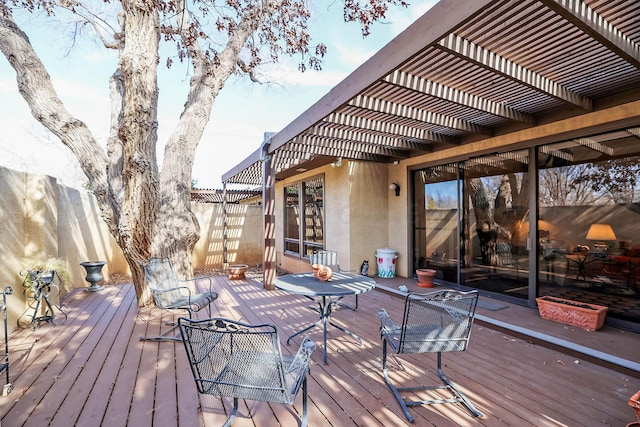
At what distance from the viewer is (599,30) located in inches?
81.3

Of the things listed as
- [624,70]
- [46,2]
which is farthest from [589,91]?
[46,2]

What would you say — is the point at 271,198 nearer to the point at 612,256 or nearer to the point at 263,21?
the point at 263,21

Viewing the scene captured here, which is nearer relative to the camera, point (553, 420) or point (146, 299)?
point (553, 420)

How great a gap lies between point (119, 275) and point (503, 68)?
27.2 ft

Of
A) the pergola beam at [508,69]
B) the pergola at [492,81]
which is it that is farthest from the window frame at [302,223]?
the pergola beam at [508,69]

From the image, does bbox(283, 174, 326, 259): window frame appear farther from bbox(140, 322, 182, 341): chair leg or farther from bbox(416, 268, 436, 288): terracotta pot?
bbox(140, 322, 182, 341): chair leg

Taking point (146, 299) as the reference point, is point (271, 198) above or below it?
above

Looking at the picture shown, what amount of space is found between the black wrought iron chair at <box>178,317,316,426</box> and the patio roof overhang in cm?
225

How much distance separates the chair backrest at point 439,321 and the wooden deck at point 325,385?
1.45 ft

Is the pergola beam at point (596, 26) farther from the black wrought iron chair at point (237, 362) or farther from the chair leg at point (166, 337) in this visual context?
the chair leg at point (166, 337)

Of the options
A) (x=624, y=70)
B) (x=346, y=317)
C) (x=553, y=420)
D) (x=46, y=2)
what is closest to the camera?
(x=553, y=420)

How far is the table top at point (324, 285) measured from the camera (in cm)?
296

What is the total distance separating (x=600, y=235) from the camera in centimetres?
374

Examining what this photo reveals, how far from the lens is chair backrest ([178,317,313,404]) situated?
1605mm
